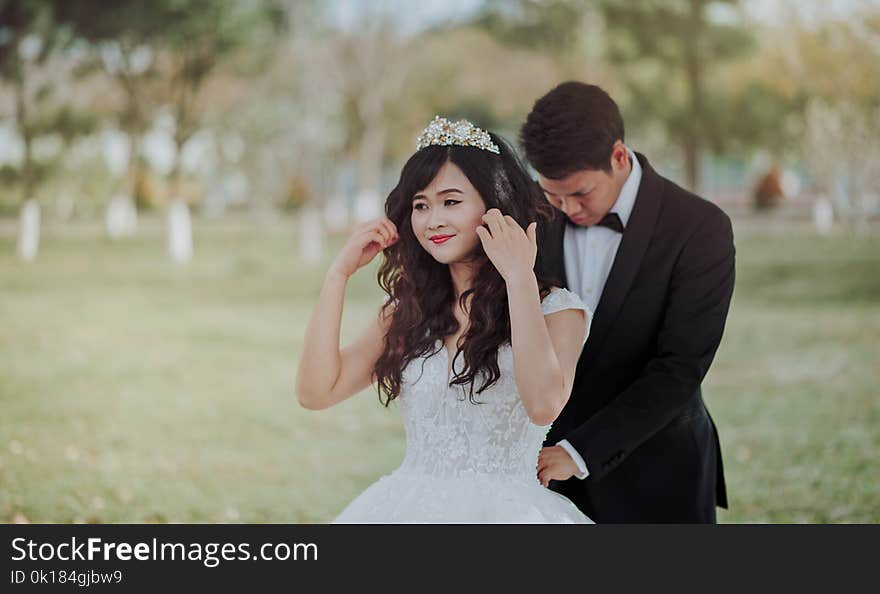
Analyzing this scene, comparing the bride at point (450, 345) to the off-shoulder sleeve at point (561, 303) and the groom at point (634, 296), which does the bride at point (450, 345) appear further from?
the groom at point (634, 296)

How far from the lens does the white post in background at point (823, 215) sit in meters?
10.2

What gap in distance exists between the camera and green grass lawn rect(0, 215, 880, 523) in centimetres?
557

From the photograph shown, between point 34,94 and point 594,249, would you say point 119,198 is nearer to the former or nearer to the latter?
point 34,94

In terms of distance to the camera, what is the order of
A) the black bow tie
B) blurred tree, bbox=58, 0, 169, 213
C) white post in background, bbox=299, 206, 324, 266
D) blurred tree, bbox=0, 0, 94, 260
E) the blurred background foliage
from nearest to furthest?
the black bow tie, the blurred background foliage, blurred tree, bbox=0, 0, 94, 260, blurred tree, bbox=58, 0, 169, 213, white post in background, bbox=299, 206, 324, 266

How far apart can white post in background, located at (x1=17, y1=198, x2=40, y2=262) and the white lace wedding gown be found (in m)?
7.62

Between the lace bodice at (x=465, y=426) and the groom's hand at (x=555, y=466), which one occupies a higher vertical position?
the lace bodice at (x=465, y=426)

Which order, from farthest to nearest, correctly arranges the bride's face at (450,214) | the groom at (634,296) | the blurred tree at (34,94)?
the blurred tree at (34,94) → the groom at (634,296) → the bride's face at (450,214)

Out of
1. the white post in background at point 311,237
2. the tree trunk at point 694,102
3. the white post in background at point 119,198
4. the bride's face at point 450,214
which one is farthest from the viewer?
the white post in background at point 311,237

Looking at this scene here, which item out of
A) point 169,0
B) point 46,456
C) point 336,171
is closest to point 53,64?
point 169,0

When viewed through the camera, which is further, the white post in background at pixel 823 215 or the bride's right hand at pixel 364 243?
the white post in background at pixel 823 215

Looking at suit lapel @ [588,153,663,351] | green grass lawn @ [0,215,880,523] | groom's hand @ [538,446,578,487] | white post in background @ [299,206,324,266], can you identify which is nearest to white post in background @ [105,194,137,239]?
green grass lawn @ [0,215,880,523]

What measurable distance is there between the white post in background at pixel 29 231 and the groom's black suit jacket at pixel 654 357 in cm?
747

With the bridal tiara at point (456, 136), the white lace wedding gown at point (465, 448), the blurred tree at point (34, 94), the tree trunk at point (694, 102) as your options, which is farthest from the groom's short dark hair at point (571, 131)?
the tree trunk at point (694, 102)

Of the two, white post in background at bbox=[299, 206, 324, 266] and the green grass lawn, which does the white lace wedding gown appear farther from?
white post in background at bbox=[299, 206, 324, 266]
